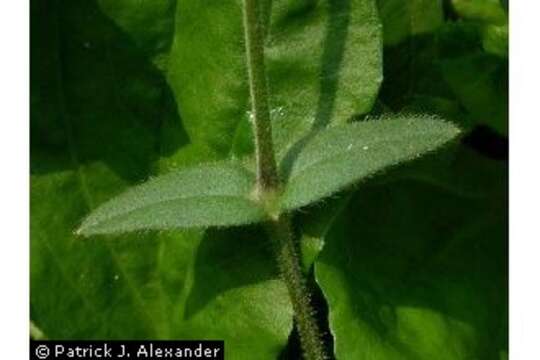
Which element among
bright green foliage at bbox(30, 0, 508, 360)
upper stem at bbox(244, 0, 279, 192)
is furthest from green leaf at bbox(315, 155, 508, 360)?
upper stem at bbox(244, 0, 279, 192)

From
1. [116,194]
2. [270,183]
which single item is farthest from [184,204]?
[116,194]

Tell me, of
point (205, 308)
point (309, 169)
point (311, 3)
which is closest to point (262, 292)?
point (205, 308)

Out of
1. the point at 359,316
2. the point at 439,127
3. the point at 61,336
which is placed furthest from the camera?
the point at 61,336

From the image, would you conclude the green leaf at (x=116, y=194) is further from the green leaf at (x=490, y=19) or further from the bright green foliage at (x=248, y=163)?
the green leaf at (x=490, y=19)

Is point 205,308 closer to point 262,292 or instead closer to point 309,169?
point 262,292

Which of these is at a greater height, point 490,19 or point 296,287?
point 490,19

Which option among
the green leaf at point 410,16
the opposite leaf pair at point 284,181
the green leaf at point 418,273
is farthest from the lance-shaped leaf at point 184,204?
the green leaf at point 410,16

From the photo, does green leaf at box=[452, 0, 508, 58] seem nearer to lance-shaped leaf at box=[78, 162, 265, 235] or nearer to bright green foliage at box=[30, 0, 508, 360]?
bright green foliage at box=[30, 0, 508, 360]

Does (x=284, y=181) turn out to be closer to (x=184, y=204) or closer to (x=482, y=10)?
(x=184, y=204)
